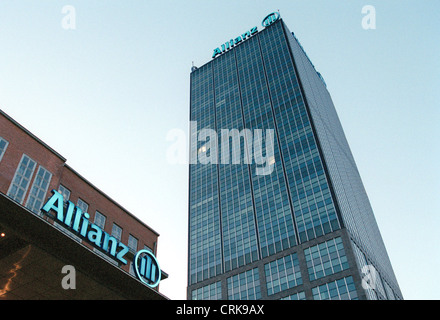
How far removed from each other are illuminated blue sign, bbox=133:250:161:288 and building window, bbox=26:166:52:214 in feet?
37.5

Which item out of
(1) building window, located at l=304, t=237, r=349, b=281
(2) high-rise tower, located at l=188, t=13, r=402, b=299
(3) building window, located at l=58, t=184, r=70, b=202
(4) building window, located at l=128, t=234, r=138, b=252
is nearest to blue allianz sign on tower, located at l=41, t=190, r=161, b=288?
(3) building window, located at l=58, t=184, r=70, b=202

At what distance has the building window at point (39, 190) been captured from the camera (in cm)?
3878

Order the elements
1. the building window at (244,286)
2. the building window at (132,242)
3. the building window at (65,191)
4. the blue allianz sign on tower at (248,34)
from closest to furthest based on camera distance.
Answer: the building window at (65,191) < the building window at (132,242) < the building window at (244,286) < the blue allianz sign on tower at (248,34)

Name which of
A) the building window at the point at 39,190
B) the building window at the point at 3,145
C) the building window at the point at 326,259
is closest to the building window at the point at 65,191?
the building window at the point at 39,190

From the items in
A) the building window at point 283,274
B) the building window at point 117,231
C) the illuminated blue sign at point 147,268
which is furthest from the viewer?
the building window at point 283,274

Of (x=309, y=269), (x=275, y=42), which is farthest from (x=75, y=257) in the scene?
(x=275, y=42)

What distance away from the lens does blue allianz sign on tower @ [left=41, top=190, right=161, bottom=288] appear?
33156mm

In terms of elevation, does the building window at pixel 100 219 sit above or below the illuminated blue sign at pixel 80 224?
above

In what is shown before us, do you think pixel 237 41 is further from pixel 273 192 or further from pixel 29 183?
pixel 29 183

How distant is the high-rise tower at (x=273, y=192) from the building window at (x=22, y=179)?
247 ft

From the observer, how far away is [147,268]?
122ft

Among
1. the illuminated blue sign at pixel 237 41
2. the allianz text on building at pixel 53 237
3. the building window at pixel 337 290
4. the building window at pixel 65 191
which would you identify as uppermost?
the illuminated blue sign at pixel 237 41

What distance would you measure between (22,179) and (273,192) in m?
91.2

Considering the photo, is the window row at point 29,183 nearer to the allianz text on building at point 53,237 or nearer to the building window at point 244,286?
the allianz text on building at point 53,237
